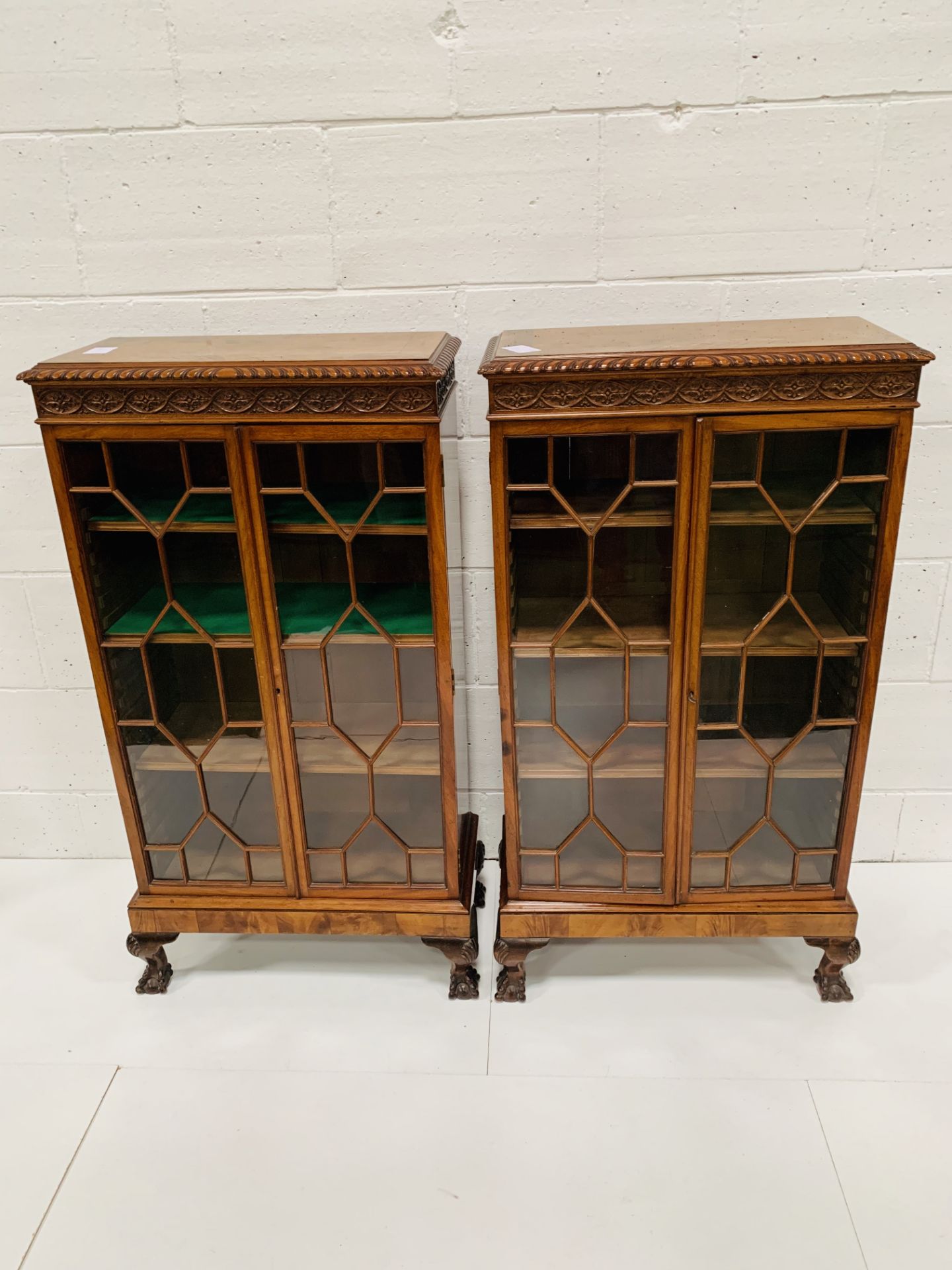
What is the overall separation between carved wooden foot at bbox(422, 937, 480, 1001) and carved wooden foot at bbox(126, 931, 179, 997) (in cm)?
59

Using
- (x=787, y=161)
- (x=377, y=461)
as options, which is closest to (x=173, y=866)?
(x=377, y=461)

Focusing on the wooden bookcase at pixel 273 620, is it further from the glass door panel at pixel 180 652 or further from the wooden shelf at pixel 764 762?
the wooden shelf at pixel 764 762

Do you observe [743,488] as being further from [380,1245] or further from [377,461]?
[380,1245]

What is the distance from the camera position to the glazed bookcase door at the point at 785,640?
1682 millimetres

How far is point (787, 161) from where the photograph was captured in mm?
1910

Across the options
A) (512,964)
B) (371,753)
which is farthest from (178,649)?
(512,964)

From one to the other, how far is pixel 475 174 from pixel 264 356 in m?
0.61

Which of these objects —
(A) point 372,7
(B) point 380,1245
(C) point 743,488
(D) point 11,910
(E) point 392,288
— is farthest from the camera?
(D) point 11,910

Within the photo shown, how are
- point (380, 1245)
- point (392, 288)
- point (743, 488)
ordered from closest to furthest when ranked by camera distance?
point (380, 1245), point (743, 488), point (392, 288)

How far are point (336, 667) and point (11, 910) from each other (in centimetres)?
118

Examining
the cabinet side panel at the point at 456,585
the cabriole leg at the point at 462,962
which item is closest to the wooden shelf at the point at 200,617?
the cabinet side panel at the point at 456,585

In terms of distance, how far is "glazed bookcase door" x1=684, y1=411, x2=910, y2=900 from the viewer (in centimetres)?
168

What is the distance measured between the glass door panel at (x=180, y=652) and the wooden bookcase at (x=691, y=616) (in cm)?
53

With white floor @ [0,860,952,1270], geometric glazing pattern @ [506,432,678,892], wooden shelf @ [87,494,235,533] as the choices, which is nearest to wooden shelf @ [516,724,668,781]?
geometric glazing pattern @ [506,432,678,892]
